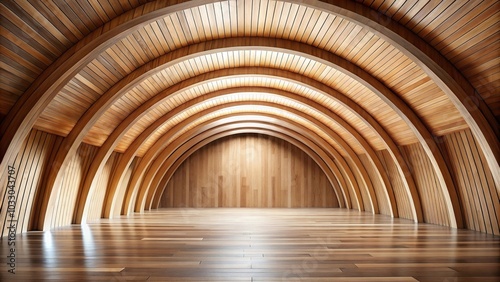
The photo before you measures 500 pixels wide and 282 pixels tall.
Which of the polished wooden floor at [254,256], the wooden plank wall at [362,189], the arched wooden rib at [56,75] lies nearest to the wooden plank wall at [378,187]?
the wooden plank wall at [362,189]

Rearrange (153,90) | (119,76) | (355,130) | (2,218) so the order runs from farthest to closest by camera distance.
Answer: (355,130) → (153,90) → (119,76) → (2,218)

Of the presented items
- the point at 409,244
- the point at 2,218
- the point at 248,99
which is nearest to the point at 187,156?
the point at 248,99

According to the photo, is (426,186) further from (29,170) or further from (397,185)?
(29,170)

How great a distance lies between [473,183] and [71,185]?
1073 cm

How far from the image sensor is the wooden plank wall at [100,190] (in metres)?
15.3

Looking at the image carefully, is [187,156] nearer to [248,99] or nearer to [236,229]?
[248,99]

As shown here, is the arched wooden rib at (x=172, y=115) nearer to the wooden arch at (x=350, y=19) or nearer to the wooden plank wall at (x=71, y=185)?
the wooden plank wall at (x=71, y=185)

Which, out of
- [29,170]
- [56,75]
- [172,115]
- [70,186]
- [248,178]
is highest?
[172,115]

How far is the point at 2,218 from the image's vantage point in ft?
31.3

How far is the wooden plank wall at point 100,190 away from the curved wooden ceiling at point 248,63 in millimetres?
949

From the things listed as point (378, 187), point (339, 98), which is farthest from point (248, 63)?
point (378, 187)

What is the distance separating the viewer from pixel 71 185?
43.1 ft

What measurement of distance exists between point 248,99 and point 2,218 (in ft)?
35.6

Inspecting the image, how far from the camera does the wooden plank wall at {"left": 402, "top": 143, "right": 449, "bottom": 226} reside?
43.7 ft
